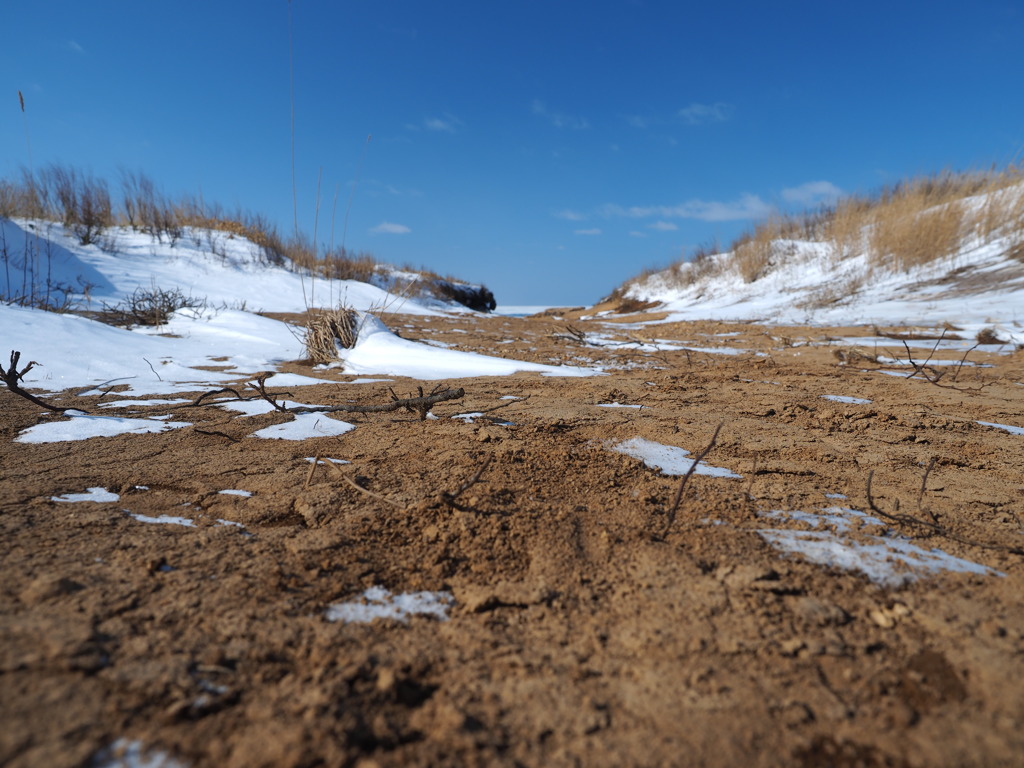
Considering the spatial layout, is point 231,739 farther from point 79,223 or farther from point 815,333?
point 79,223

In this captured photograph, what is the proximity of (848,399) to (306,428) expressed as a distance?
2.74 m

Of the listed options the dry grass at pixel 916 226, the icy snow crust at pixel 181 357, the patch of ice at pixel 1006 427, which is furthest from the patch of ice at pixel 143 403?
the dry grass at pixel 916 226

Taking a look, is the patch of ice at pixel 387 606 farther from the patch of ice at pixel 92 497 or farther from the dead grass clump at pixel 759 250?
the dead grass clump at pixel 759 250

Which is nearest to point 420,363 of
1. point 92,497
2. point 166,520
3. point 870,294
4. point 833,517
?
point 92,497

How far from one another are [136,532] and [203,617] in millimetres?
450

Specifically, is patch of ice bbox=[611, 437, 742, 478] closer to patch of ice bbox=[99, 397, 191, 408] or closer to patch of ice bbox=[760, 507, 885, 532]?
patch of ice bbox=[760, 507, 885, 532]

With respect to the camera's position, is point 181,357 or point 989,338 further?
point 989,338

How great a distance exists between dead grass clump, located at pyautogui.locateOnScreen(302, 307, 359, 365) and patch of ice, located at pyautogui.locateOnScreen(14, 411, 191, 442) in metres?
2.02

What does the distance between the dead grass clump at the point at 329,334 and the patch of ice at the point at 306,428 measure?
2050mm

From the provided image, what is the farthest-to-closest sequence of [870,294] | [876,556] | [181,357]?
[870,294], [181,357], [876,556]

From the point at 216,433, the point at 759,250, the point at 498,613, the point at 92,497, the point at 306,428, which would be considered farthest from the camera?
the point at 759,250

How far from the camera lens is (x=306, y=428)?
2.15 meters

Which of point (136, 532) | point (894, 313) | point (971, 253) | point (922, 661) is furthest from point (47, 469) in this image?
point (971, 253)

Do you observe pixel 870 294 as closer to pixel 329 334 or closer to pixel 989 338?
pixel 989 338
